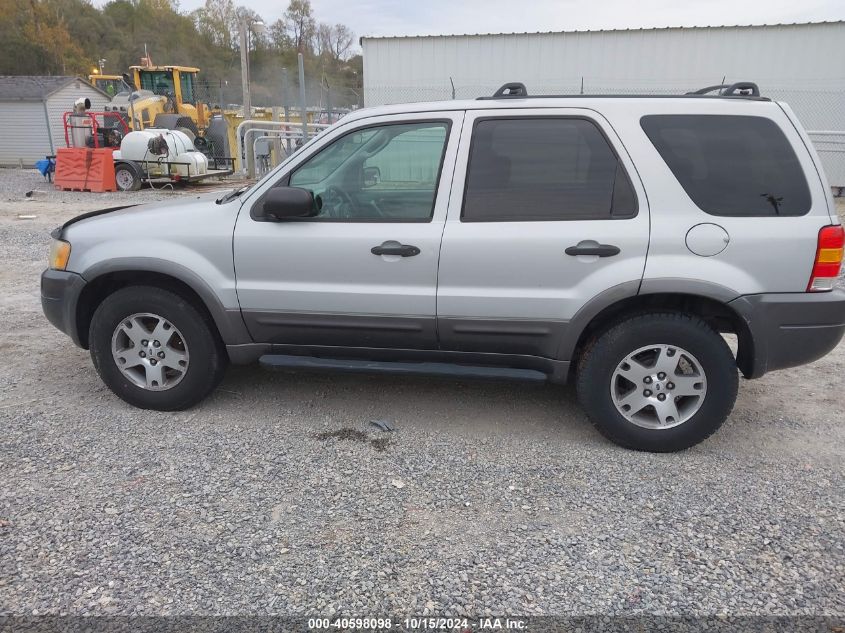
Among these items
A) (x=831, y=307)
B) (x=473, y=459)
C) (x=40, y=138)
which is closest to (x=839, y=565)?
(x=831, y=307)

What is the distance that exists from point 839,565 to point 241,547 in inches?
97.1

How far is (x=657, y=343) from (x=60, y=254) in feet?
11.5

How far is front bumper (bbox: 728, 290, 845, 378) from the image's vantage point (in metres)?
3.17

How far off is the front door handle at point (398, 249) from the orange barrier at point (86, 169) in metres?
15.1

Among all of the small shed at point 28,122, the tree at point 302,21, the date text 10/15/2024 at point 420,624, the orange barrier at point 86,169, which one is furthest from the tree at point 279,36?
the date text 10/15/2024 at point 420,624

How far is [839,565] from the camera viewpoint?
2564 mm

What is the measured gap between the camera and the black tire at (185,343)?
369 cm

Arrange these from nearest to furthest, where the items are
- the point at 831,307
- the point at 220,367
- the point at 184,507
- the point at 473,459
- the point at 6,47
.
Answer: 1. the point at 184,507
2. the point at 831,307
3. the point at 473,459
4. the point at 220,367
5. the point at 6,47

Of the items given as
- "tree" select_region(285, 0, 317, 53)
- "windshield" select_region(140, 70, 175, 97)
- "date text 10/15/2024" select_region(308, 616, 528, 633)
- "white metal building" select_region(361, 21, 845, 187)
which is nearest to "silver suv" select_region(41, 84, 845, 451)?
"date text 10/15/2024" select_region(308, 616, 528, 633)

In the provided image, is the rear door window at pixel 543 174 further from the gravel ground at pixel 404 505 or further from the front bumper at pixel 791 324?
the gravel ground at pixel 404 505

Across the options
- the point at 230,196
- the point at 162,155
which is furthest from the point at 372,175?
the point at 162,155

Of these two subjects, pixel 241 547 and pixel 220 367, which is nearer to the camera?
pixel 241 547

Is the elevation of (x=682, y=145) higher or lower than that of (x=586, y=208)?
higher

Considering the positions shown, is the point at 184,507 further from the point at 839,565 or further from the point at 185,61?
the point at 185,61
